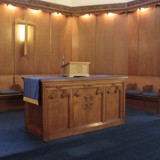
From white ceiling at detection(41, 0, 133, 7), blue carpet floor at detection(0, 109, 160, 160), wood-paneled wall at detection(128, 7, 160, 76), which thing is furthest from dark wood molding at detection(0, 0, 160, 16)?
blue carpet floor at detection(0, 109, 160, 160)

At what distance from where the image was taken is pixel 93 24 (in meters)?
8.16

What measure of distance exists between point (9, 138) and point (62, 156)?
47.8 inches

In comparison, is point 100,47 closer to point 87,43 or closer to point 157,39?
point 87,43

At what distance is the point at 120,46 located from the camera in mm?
7789

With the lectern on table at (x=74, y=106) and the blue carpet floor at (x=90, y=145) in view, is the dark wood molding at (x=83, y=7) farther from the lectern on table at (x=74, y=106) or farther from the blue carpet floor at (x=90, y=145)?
the blue carpet floor at (x=90, y=145)

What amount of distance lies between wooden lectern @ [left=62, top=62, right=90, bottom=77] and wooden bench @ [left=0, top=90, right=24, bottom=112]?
8.21 ft

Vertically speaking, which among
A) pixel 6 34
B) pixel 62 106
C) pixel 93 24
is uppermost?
pixel 93 24

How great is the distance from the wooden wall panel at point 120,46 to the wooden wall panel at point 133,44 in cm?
15

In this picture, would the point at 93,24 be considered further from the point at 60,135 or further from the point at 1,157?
the point at 1,157

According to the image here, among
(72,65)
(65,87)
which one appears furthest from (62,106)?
(72,65)

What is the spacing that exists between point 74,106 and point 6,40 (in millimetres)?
3847

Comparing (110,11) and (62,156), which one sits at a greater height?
(110,11)

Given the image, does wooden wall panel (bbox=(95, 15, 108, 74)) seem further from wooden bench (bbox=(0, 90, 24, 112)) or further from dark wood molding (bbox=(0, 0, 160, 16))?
wooden bench (bbox=(0, 90, 24, 112))

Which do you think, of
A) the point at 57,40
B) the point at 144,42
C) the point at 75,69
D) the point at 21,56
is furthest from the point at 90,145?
the point at 57,40
